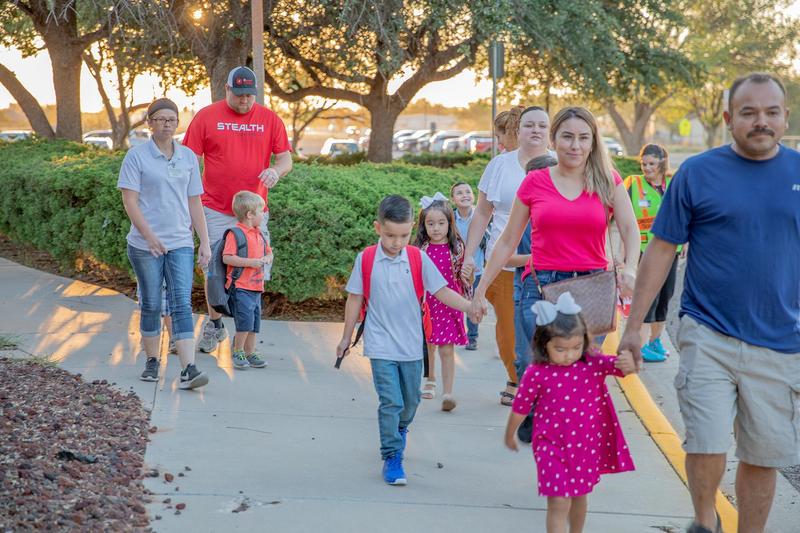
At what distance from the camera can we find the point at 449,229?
23.1 ft

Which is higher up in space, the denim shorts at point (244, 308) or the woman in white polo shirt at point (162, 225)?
the woman in white polo shirt at point (162, 225)

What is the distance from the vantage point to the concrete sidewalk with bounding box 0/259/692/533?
16.0 feet

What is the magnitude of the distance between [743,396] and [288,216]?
565 cm

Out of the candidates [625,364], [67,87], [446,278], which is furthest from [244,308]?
[67,87]

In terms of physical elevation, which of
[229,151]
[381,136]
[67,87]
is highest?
[67,87]

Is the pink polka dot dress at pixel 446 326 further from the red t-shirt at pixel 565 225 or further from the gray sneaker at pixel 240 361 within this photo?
the red t-shirt at pixel 565 225

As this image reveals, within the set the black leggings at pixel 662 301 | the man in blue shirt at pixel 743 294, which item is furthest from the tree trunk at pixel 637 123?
the man in blue shirt at pixel 743 294

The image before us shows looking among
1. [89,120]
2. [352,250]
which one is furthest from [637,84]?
[89,120]

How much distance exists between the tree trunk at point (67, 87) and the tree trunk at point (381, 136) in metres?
6.18

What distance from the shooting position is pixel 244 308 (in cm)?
748

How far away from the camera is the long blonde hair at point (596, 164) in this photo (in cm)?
523

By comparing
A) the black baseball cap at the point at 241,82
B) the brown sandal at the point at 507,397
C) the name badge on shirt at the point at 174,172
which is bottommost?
the brown sandal at the point at 507,397

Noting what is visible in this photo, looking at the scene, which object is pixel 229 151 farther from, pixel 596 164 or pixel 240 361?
pixel 596 164

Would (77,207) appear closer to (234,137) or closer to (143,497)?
(234,137)
